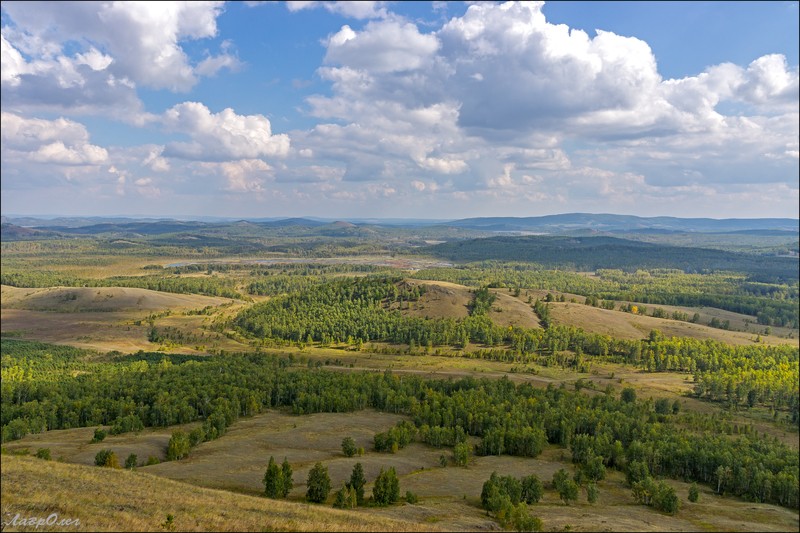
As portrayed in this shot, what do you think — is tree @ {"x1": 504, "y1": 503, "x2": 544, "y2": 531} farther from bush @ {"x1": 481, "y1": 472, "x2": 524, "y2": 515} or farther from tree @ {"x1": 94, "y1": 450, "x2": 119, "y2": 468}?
tree @ {"x1": 94, "y1": 450, "x2": 119, "y2": 468}

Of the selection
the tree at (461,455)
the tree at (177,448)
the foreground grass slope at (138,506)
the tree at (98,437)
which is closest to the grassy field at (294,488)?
the foreground grass slope at (138,506)

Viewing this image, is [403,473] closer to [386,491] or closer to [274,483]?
[386,491]

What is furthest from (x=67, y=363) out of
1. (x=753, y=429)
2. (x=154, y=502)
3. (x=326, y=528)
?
(x=753, y=429)

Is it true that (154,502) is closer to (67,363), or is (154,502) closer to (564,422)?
(564,422)

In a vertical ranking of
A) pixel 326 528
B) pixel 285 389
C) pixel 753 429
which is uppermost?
pixel 326 528

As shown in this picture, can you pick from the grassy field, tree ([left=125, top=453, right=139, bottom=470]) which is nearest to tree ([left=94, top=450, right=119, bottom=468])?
tree ([left=125, top=453, right=139, bottom=470])

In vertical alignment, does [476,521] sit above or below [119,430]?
above
